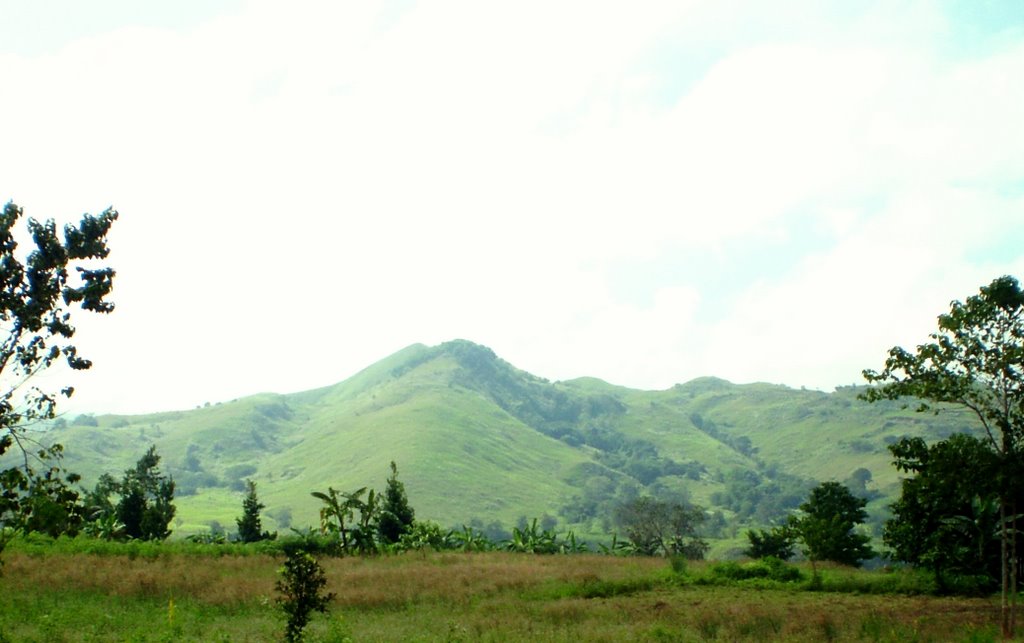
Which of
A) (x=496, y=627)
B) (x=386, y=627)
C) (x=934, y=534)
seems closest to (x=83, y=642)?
(x=386, y=627)

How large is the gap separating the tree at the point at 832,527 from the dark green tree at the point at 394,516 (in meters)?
26.5

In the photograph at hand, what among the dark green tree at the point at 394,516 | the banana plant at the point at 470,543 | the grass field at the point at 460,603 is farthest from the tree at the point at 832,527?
the dark green tree at the point at 394,516

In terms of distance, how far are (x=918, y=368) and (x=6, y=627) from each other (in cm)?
2701

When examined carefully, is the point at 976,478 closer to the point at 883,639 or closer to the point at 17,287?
the point at 883,639

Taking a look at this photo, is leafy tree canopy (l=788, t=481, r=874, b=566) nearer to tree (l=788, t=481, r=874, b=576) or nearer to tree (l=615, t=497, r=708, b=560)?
tree (l=788, t=481, r=874, b=576)

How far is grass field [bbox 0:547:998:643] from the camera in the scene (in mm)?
23109

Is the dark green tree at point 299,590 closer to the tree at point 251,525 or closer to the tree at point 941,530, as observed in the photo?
the tree at point 941,530

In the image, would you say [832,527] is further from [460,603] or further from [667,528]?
[667,528]

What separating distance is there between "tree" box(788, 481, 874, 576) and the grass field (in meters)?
5.43

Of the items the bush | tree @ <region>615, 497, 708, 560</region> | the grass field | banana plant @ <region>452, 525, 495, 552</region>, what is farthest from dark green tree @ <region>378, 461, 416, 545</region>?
the bush

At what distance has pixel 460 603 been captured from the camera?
30.2 m

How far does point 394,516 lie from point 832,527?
1153 inches

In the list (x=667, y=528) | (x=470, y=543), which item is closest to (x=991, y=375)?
(x=470, y=543)

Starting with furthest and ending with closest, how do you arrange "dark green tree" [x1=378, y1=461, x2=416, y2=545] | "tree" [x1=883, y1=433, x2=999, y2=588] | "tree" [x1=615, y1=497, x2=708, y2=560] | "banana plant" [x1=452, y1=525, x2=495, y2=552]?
"tree" [x1=615, y1=497, x2=708, y2=560] < "dark green tree" [x1=378, y1=461, x2=416, y2=545] < "banana plant" [x1=452, y1=525, x2=495, y2=552] < "tree" [x1=883, y1=433, x2=999, y2=588]
